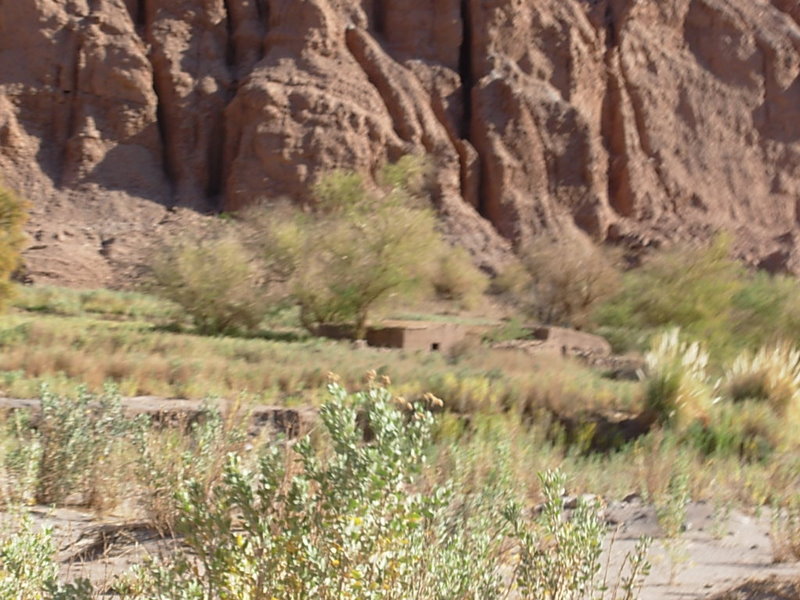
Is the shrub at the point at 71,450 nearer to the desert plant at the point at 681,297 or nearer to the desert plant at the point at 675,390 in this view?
the desert plant at the point at 675,390

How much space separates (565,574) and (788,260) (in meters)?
41.3

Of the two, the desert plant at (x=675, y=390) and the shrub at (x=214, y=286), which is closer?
the desert plant at (x=675, y=390)

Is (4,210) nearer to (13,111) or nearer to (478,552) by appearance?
(478,552)

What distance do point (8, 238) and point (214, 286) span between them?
5127 millimetres

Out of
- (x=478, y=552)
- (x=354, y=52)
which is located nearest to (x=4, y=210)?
(x=478, y=552)

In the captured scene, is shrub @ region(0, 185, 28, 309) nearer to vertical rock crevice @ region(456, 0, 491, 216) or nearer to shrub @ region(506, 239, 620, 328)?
shrub @ region(506, 239, 620, 328)

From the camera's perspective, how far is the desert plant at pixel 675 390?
429 inches

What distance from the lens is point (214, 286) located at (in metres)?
21.8


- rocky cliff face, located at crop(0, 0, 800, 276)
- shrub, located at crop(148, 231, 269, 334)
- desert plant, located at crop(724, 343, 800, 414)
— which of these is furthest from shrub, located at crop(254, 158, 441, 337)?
rocky cliff face, located at crop(0, 0, 800, 276)

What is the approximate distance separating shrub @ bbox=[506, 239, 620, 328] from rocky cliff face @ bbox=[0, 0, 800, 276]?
7229 millimetres

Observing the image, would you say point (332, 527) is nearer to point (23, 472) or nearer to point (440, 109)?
point (23, 472)

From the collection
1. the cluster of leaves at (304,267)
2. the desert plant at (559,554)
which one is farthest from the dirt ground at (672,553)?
the cluster of leaves at (304,267)

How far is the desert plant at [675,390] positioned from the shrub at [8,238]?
12.0m

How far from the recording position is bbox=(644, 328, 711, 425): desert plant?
10891 millimetres
